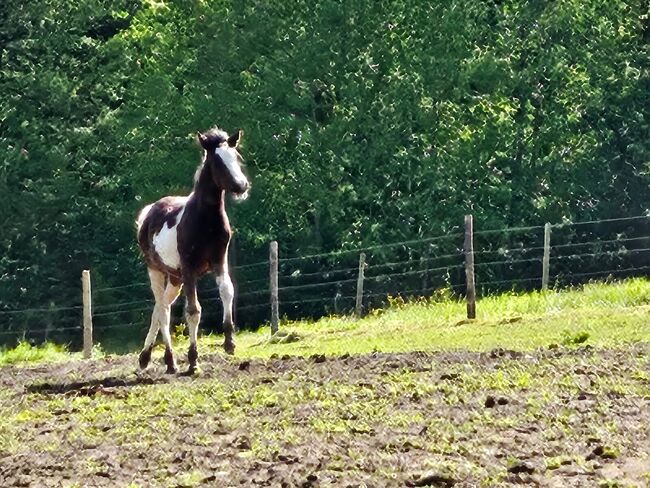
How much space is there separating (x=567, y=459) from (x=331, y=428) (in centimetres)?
226

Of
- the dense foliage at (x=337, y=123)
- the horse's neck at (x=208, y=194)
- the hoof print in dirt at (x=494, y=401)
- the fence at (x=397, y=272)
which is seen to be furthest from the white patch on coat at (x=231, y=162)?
the dense foliage at (x=337, y=123)

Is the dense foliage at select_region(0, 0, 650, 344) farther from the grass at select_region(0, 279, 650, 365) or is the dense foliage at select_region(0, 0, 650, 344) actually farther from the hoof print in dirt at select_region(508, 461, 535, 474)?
the hoof print in dirt at select_region(508, 461, 535, 474)

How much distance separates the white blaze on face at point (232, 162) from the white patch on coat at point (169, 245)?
115 cm

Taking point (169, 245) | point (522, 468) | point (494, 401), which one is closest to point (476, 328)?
point (169, 245)

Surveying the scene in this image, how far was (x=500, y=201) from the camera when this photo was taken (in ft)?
141

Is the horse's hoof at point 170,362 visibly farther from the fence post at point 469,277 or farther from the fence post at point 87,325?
the fence post at point 469,277

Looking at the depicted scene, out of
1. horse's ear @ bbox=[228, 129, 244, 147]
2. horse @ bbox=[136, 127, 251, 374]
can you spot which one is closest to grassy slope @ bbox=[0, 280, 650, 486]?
horse @ bbox=[136, 127, 251, 374]

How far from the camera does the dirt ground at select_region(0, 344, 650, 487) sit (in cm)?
964

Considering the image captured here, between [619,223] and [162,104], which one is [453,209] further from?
[162,104]

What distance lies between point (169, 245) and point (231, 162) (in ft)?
5.41

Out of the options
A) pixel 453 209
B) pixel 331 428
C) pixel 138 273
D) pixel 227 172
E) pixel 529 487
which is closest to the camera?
pixel 529 487

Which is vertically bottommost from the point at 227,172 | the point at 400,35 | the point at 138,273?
the point at 138,273

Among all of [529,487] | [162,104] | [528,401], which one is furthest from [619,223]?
[529,487]

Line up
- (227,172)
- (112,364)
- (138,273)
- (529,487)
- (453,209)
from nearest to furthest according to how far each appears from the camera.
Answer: (529,487) < (227,172) < (112,364) < (453,209) < (138,273)
